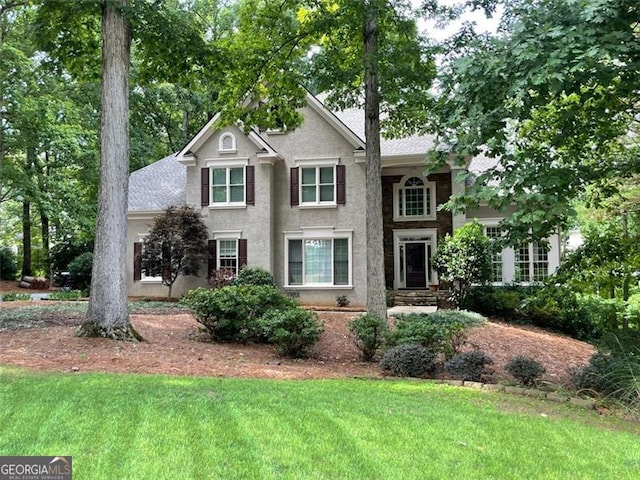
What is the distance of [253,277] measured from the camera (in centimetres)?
1938

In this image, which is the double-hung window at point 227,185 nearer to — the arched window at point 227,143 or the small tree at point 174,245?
the arched window at point 227,143

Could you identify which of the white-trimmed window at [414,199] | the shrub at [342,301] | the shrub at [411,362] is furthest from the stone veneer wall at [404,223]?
the shrub at [411,362]

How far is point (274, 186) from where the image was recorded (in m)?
21.2

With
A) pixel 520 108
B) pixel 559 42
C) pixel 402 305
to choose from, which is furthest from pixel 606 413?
pixel 402 305

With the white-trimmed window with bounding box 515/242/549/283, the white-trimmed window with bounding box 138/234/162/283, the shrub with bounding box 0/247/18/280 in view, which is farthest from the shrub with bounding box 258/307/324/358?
the shrub with bounding box 0/247/18/280

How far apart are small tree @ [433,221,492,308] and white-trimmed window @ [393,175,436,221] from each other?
2955mm

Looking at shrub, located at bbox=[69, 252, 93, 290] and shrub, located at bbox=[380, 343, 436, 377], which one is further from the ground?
shrub, located at bbox=[69, 252, 93, 290]

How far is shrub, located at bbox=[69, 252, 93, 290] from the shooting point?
24141mm

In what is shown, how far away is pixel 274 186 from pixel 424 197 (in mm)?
6224

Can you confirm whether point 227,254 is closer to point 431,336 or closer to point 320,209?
point 320,209

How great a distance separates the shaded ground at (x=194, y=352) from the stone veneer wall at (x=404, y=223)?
753 cm

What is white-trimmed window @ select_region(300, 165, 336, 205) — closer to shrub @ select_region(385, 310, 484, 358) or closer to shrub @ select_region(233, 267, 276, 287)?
shrub @ select_region(233, 267, 276, 287)

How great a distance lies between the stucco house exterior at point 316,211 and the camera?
20.3 metres

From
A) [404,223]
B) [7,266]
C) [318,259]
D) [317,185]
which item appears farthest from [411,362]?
[7,266]
